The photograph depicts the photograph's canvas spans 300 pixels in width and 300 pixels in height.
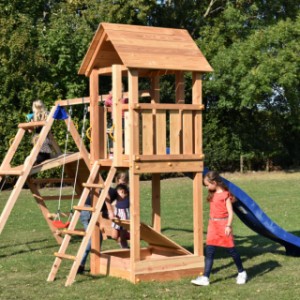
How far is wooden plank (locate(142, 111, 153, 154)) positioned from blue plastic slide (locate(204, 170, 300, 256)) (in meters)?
1.28

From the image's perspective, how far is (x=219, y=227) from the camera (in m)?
8.39

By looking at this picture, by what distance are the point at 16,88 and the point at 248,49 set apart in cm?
998

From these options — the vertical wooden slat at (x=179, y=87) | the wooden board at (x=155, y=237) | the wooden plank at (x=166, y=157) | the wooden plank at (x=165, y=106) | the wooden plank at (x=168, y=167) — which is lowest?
the wooden board at (x=155, y=237)

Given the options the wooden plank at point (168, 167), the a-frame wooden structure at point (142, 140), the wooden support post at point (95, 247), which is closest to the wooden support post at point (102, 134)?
the a-frame wooden structure at point (142, 140)

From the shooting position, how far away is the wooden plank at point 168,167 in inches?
332

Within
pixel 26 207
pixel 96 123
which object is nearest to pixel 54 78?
pixel 26 207

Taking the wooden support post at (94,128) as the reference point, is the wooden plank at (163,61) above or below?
above

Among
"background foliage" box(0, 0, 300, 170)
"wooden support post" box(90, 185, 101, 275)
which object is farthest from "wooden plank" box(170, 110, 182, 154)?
"background foliage" box(0, 0, 300, 170)

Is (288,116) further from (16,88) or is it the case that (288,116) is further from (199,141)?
(199,141)

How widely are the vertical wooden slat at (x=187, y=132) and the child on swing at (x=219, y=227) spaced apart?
63 cm

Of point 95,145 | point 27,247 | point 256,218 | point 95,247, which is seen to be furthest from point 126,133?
point 27,247

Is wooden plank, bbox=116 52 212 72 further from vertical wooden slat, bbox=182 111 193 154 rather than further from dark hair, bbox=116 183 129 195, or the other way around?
dark hair, bbox=116 183 129 195

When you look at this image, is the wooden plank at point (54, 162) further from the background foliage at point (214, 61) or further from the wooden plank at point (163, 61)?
the background foliage at point (214, 61)

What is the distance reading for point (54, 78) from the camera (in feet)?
83.8
